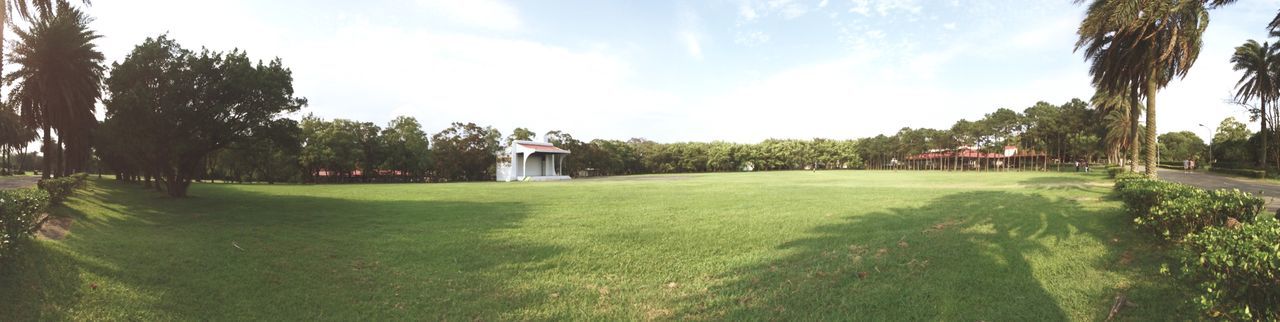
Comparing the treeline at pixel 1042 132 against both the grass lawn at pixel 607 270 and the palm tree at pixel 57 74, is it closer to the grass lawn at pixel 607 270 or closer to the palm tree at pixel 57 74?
the grass lawn at pixel 607 270

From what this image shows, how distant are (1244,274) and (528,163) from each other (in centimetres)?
5192

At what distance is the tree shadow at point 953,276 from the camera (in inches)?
183

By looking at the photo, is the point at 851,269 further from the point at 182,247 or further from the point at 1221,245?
the point at 182,247

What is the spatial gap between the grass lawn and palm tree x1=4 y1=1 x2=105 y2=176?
17.0 metres

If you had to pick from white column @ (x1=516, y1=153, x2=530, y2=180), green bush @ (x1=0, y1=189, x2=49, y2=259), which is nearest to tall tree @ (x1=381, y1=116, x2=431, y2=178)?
white column @ (x1=516, y1=153, x2=530, y2=180)

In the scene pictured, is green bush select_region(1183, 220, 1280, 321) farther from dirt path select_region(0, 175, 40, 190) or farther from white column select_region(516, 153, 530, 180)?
white column select_region(516, 153, 530, 180)

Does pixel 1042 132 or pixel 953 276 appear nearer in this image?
pixel 953 276

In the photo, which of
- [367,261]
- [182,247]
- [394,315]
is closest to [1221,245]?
[394,315]

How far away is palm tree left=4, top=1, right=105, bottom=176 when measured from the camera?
2119cm

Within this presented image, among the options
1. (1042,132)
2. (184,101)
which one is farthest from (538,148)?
(1042,132)

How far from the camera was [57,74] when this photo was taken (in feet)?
70.7

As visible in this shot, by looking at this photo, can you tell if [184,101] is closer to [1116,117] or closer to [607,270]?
[607,270]

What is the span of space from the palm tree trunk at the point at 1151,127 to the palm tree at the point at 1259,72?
92.0 feet

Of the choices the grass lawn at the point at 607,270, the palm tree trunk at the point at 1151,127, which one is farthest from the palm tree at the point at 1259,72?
the grass lawn at the point at 607,270
